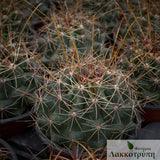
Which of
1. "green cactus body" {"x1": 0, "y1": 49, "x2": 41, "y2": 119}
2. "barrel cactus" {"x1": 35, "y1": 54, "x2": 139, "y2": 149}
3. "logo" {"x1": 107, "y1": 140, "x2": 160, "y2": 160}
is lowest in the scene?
"logo" {"x1": 107, "y1": 140, "x2": 160, "y2": 160}

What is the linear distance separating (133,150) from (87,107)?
0.29m

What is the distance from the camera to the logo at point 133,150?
37.5 inches

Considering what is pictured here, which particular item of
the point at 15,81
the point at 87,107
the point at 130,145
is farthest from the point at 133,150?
the point at 15,81

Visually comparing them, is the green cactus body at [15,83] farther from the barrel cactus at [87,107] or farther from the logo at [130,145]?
the logo at [130,145]

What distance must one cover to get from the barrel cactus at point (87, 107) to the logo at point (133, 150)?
3 centimetres

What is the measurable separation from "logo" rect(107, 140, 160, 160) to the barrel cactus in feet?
0.11

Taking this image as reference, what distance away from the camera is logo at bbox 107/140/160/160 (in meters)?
0.95

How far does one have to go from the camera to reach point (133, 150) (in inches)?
40.1

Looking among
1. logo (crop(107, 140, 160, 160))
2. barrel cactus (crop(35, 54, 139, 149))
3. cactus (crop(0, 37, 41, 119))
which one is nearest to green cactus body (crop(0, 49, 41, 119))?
cactus (crop(0, 37, 41, 119))

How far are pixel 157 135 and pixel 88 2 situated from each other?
1056mm

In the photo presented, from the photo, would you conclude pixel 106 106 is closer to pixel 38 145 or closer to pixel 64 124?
pixel 64 124

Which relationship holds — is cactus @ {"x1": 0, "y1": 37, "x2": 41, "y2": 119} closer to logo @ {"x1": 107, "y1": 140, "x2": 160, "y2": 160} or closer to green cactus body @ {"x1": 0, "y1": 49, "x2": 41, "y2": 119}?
green cactus body @ {"x1": 0, "y1": 49, "x2": 41, "y2": 119}

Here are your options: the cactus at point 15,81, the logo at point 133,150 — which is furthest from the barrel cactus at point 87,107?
the cactus at point 15,81

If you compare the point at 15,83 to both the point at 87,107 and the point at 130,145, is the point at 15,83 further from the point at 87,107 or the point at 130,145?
the point at 130,145
